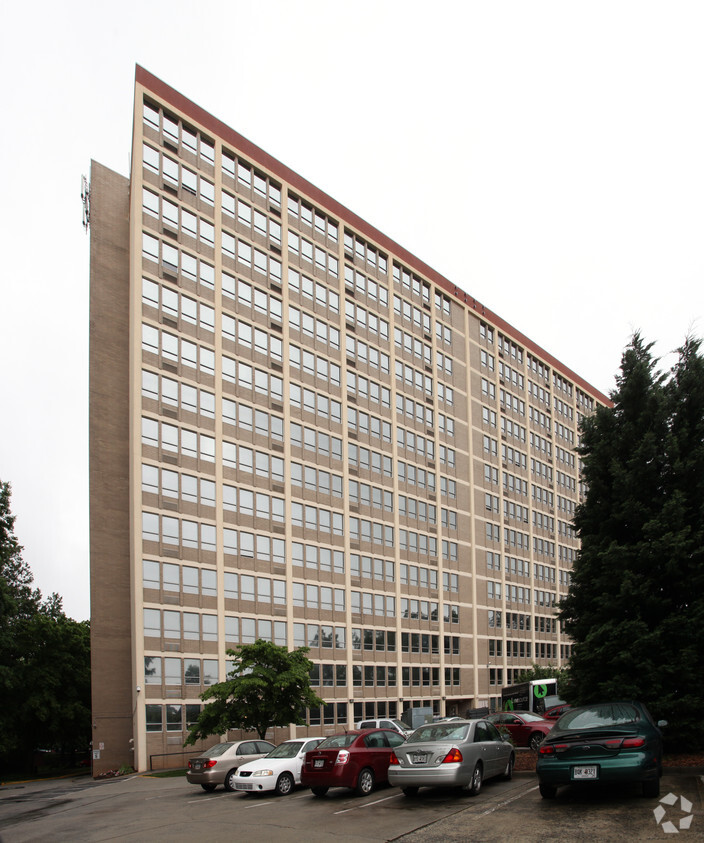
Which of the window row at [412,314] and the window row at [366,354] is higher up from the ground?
the window row at [412,314]

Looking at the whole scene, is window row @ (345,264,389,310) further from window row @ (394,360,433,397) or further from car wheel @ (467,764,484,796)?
car wheel @ (467,764,484,796)

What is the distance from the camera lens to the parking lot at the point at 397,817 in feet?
38.2

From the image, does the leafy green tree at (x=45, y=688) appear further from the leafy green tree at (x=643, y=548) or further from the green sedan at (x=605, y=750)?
the green sedan at (x=605, y=750)

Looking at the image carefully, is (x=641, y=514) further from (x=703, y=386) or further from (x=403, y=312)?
(x=403, y=312)

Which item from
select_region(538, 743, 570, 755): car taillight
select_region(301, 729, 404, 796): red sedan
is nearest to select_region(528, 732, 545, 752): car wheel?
select_region(301, 729, 404, 796): red sedan

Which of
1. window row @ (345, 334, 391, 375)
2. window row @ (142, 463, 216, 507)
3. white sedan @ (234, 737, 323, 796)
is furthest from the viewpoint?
window row @ (345, 334, 391, 375)

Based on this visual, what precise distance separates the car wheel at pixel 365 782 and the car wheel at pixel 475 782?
2.73m

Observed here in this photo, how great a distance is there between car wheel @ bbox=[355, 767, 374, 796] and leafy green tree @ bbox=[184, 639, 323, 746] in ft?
54.9

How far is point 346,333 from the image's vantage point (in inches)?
2311

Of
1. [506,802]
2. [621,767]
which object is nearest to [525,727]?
[506,802]

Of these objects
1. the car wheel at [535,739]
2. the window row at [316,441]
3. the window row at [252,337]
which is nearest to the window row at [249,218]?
the window row at [252,337]

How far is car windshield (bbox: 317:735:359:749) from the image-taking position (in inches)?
697

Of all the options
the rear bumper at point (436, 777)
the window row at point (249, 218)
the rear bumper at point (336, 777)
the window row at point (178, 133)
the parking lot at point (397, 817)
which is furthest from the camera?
the window row at point (249, 218)

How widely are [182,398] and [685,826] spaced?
3829 centimetres
